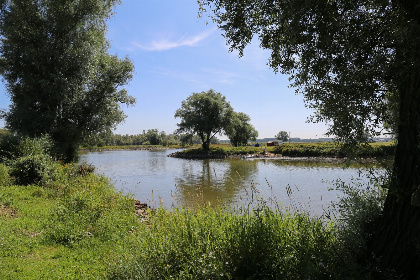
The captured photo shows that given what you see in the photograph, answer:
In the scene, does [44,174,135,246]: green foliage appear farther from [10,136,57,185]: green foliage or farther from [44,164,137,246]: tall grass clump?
[10,136,57,185]: green foliage

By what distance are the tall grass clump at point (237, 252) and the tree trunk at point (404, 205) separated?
863 mm

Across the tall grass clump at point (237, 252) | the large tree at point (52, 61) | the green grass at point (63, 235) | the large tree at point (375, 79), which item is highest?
the large tree at point (52, 61)

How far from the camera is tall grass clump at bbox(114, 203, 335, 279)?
3928 millimetres

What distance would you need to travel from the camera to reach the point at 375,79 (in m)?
3.96

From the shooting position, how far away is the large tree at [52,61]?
18500mm

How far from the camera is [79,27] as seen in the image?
66.8 feet

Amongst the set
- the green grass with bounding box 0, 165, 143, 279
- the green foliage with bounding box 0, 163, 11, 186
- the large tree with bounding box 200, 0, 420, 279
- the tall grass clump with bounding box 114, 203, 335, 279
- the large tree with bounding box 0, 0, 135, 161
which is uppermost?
the large tree with bounding box 0, 0, 135, 161

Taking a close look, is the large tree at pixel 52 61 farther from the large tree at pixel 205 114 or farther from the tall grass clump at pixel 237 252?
the large tree at pixel 205 114

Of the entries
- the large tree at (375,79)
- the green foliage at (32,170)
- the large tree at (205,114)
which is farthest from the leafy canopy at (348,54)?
the large tree at (205,114)

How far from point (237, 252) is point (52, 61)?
827 inches

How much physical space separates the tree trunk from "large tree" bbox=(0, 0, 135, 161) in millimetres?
20606

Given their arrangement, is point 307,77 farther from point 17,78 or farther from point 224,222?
point 17,78

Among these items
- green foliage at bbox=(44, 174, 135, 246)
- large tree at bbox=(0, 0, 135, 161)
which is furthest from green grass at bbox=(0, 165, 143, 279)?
large tree at bbox=(0, 0, 135, 161)

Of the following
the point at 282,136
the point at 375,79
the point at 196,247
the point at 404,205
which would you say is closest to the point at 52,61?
the point at 196,247
